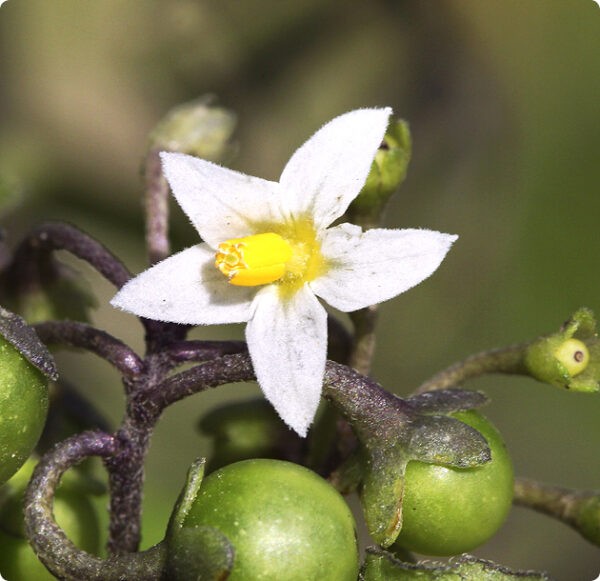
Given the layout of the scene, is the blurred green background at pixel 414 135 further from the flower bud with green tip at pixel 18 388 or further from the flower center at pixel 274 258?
the flower bud with green tip at pixel 18 388

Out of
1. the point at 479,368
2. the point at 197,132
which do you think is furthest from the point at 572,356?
the point at 197,132

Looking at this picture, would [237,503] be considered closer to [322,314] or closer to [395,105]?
[322,314]

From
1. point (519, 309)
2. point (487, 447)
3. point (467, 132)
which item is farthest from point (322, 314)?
point (467, 132)

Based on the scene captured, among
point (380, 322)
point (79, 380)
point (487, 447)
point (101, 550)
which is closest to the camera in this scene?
point (487, 447)

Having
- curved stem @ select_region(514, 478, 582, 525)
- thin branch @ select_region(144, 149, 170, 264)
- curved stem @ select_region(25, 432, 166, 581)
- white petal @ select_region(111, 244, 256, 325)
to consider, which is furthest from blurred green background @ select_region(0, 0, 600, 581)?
curved stem @ select_region(25, 432, 166, 581)

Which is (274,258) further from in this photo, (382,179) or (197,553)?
(197,553)

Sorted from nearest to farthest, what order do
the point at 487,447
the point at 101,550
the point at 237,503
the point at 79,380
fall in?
the point at 237,503 → the point at 487,447 → the point at 101,550 → the point at 79,380

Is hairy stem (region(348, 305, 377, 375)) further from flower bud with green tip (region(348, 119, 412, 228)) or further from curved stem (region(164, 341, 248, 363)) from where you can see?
curved stem (region(164, 341, 248, 363))
